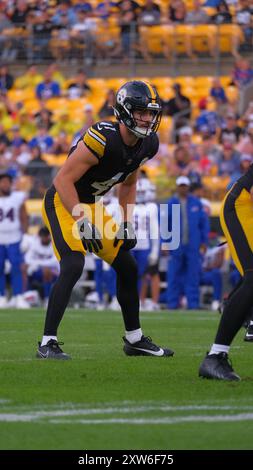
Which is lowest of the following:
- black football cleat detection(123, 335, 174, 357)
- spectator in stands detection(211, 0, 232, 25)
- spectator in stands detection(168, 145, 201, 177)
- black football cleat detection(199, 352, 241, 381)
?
black football cleat detection(123, 335, 174, 357)

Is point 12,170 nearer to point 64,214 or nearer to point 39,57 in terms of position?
point 39,57

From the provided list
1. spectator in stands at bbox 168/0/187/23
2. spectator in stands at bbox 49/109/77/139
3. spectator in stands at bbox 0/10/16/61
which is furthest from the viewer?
spectator in stands at bbox 0/10/16/61

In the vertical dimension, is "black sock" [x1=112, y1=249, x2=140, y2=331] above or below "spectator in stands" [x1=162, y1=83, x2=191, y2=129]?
below

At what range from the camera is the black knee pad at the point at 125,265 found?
279 inches

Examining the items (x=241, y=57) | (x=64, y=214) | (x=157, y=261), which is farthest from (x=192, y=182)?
(x=64, y=214)

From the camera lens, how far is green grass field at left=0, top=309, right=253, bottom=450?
429 cm

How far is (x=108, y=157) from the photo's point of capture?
6812 millimetres

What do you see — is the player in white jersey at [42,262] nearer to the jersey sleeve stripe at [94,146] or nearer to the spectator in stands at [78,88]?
the spectator in stands at [78,88]

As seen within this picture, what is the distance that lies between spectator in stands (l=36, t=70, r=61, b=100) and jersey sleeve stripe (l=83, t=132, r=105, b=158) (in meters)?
13.9

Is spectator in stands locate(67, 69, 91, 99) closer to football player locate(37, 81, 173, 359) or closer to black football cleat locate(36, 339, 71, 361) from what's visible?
football player locate(37, 81, 173, 359)

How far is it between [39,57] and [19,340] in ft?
45.0

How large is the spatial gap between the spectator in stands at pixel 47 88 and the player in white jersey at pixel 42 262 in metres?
5.16

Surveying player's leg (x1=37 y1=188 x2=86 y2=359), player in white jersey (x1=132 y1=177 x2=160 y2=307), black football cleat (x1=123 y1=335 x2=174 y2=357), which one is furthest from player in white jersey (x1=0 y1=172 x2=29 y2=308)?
player's leg (x1=37 y1=188 x2=86 y2=359)

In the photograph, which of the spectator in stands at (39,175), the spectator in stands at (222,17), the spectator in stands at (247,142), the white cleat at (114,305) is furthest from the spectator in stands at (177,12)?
the white cleat at (114,305)
